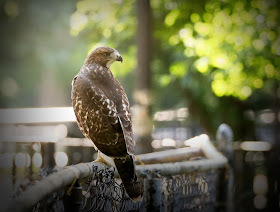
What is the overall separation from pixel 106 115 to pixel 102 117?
20 millimetres

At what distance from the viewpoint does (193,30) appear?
4156mm

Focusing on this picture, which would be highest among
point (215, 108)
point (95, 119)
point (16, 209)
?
point (215, 108)

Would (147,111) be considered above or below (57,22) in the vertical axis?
below

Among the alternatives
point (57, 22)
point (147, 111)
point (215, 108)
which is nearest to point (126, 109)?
point (147, 111)

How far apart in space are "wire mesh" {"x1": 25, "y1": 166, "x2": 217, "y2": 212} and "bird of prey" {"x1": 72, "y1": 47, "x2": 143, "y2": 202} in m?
0.06

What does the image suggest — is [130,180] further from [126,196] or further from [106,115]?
[106,115]

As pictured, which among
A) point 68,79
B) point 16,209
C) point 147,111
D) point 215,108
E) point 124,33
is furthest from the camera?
point 68,79

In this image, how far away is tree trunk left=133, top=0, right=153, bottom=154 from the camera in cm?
344

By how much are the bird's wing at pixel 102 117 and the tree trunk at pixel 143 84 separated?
1639 millimetres

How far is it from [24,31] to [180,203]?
5.07m

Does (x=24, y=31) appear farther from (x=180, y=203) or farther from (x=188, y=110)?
(x=180, y=203)

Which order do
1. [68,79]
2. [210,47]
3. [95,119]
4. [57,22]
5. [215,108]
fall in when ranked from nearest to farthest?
[95,119]
[210,47]
[215,108]
[57,22]
[68,79]

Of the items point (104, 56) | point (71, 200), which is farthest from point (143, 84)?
point (71, 200)

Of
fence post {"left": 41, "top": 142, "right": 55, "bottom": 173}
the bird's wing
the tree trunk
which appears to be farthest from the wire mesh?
the tree trunk
